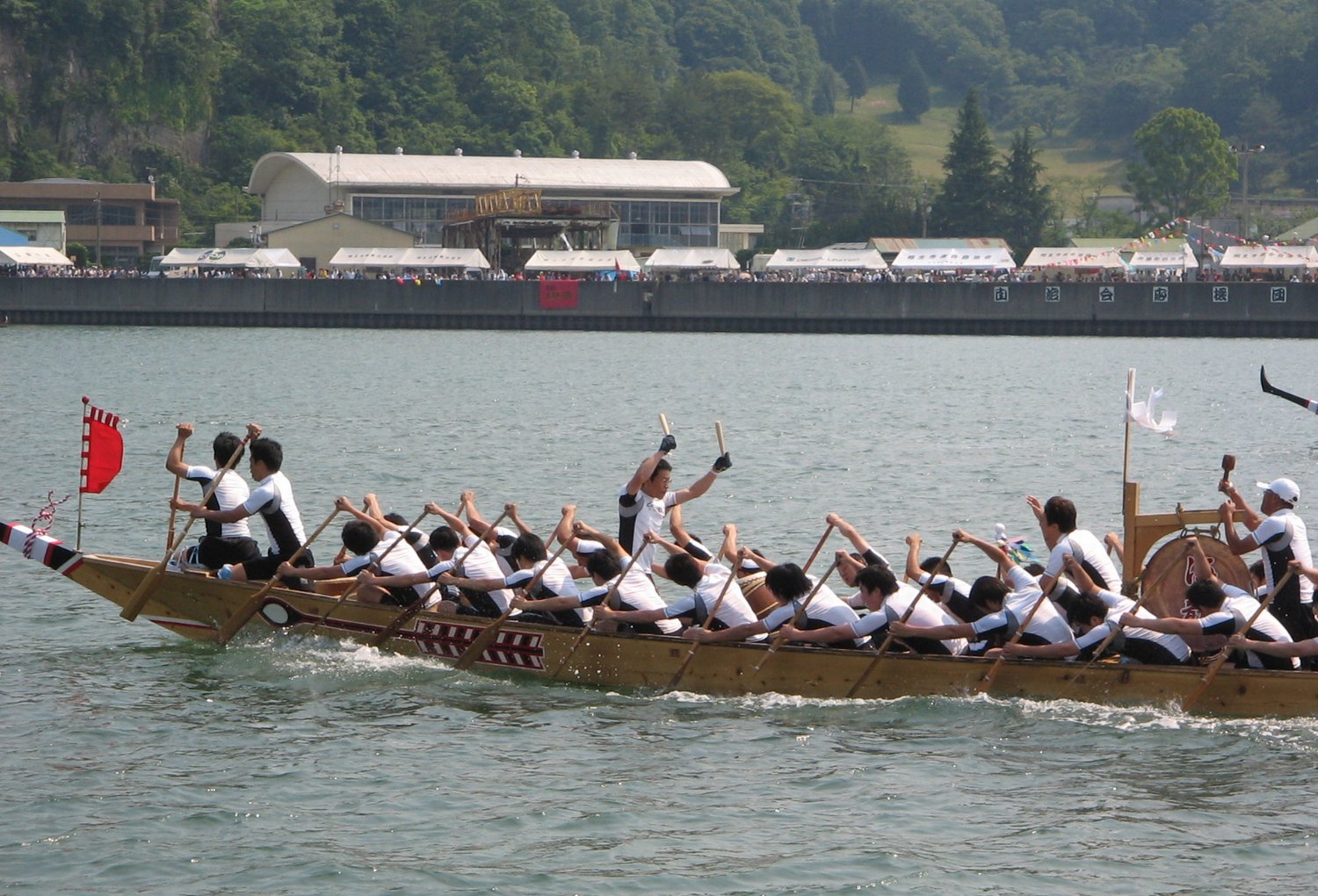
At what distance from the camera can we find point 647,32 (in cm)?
19250

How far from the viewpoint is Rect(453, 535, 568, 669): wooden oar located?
17.9 meters

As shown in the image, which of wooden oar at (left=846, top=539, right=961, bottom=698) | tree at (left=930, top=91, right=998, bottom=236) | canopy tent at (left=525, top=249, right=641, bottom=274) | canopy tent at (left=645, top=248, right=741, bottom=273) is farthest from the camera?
tree at (left=930, top=91, right=998, bottom=236)

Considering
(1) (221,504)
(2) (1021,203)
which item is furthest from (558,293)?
(1) (221,504)

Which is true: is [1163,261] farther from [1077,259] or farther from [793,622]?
[793,622]

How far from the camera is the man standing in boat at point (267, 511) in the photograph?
1842cm

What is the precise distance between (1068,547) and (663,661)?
12.6 feet

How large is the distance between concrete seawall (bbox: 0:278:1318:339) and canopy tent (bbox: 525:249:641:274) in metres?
4.79

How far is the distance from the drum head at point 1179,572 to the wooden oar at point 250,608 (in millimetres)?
8027

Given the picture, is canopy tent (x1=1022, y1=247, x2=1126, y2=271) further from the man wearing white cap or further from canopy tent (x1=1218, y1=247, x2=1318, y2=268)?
the man wearing white cap

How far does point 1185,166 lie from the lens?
436 ft

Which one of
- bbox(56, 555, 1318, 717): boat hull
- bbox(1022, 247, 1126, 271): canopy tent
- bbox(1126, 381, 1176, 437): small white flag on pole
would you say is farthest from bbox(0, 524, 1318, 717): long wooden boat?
bbox(1022, 247, 1126, 271): canopy tent

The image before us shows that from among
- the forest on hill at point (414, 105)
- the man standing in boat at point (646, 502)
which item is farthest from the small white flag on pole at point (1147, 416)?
the forest on hill at point (414, 105)

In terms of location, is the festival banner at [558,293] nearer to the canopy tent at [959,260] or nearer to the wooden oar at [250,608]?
the canopy tent at [959,260]

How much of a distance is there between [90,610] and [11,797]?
25.2 feet
